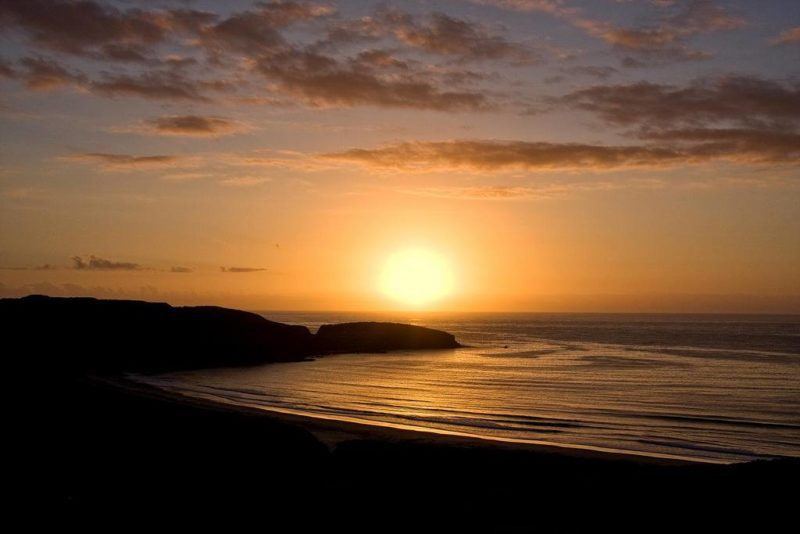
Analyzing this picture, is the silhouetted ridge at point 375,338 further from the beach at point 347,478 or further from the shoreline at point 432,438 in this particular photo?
the beach at point 347,478

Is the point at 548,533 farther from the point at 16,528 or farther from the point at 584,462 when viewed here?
the point at 16,528

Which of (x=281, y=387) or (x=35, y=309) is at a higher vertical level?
(x=35, y=309)

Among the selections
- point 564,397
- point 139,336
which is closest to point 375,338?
point 139,336

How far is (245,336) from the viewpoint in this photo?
98.2 meters

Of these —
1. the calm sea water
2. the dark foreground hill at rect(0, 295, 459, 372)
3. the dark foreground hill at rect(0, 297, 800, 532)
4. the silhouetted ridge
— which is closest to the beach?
the dark foreground hill at rect(0, 297, 800, 532)

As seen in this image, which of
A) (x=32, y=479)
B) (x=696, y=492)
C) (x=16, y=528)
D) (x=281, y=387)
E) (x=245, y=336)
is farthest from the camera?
(x=245, y=336)

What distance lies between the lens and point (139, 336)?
88.0 meters

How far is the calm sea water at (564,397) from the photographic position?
1284 inches

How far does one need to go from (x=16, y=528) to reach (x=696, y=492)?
13.0m

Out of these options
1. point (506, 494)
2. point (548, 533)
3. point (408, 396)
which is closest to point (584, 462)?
point (506, 494)

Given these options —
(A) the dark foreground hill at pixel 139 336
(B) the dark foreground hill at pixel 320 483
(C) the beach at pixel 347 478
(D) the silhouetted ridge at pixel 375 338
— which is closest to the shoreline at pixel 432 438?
(C) the beach at pixel 347 478

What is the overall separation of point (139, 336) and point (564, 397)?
60.1 m

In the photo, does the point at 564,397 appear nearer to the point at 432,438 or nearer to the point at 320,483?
the point at 432,438

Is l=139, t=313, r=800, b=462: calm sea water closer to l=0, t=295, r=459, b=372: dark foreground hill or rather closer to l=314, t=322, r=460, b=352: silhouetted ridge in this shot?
l=0, t=295, r=459, b=372: dark foreground hill
